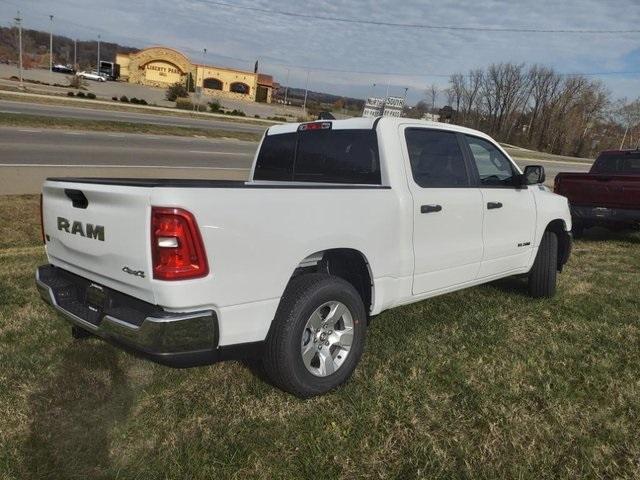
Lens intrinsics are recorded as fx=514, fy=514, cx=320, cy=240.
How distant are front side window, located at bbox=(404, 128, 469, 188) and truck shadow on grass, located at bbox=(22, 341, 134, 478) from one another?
2.53 metres

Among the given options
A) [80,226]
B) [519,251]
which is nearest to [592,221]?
[519,251]

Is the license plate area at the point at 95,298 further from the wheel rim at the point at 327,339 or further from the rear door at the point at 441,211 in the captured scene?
the rear door at the point at 441,211

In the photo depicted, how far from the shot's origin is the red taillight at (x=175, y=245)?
8.05ft

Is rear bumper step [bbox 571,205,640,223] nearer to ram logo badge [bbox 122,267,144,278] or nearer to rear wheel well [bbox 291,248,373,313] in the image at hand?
rear wheel well [bbox 291,248,373,313]

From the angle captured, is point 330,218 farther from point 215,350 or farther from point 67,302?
point 67,302

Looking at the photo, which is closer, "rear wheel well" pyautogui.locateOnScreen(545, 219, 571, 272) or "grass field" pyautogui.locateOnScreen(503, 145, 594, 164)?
"rear wheel well" pyautogui.locateOnScreen(545, 219, 571, 272)

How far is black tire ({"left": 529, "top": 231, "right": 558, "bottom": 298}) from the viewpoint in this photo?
17.4 feet

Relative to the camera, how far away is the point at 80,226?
294cm

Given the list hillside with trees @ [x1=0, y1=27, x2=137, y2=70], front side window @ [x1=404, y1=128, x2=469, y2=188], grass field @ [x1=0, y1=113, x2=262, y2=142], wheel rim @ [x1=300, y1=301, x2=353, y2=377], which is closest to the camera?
wheel rim @ [x1=300, y1=301, x2=353, y2=377]

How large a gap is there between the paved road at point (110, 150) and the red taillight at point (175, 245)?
11.0 m

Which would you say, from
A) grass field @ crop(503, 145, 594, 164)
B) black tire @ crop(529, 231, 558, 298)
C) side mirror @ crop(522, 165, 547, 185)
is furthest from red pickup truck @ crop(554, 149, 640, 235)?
grass field @ crop(503, 145, 594, 164)

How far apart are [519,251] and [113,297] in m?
3.69

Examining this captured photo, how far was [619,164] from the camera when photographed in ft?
31.5

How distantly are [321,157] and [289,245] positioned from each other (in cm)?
144
